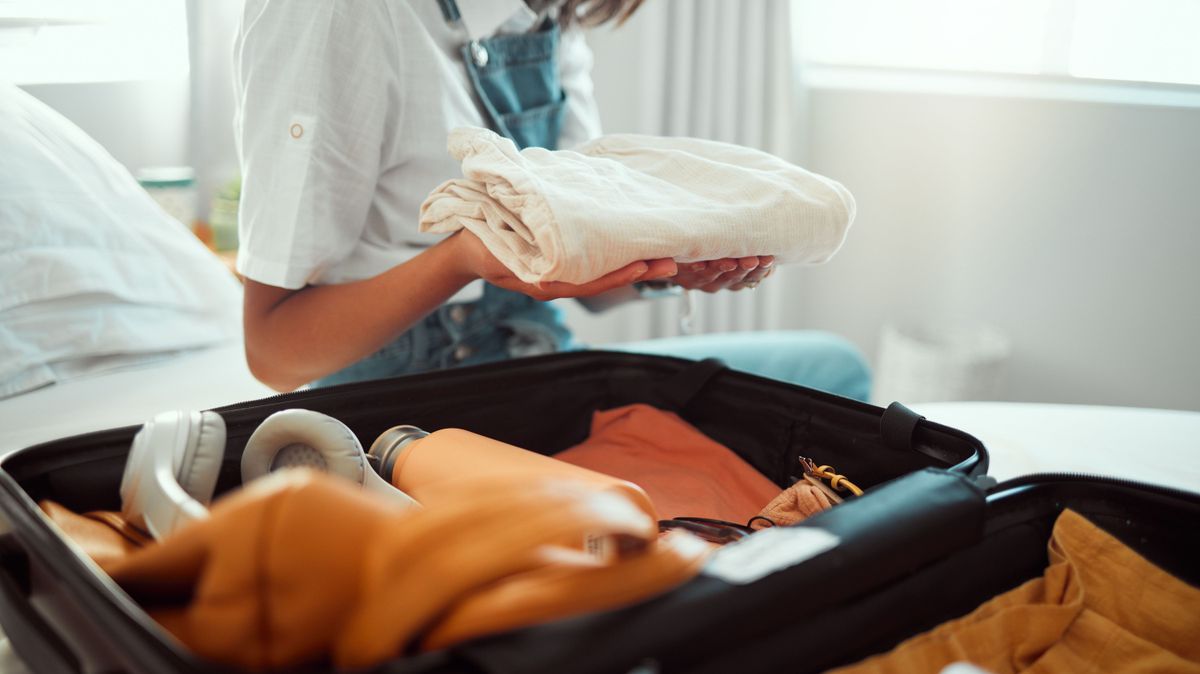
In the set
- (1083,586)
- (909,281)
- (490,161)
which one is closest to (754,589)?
(1083,586)

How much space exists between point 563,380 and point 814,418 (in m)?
0.21

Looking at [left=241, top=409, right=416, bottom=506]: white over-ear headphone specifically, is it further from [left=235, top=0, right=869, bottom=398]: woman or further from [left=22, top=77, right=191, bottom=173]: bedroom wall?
[left=22, top=77, right=191, bottom=173]: bedroom wall

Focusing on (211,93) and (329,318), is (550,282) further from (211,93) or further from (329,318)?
(211,93)

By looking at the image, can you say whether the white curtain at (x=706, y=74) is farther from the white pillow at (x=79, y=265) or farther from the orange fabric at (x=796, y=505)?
the orange fabric at (x=796, y=505)

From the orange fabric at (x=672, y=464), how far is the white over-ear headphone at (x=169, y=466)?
0.96ft

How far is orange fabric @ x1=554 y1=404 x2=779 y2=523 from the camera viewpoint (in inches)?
26.4

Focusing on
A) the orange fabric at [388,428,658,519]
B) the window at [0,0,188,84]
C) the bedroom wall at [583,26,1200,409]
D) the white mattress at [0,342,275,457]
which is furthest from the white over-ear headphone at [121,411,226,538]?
the bedroom wall at [583,26,1200,409]

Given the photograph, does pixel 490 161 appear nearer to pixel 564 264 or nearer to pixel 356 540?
pixel 564 264

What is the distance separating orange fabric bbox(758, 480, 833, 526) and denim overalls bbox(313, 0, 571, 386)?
41 cm

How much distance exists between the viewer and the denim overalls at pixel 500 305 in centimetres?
97

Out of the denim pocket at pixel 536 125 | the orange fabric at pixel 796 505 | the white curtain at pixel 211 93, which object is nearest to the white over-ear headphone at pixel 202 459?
the orange fabric at pixel 796 505

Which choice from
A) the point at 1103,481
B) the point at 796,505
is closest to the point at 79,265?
the point at 796,505

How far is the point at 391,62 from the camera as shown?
84cm

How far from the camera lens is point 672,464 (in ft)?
2.38
